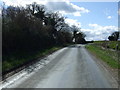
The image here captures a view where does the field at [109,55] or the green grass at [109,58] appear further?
the field at [109,55]

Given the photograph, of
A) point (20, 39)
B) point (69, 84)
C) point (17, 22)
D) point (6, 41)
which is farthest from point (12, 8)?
point (69, 84)

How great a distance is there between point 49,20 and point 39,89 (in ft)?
215

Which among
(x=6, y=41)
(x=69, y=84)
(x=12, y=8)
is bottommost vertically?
(x=69, y=84)

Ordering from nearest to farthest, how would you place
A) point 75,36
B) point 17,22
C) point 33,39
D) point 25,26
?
point 17,22 < point 25,26 < point 33,39 < point 75,36

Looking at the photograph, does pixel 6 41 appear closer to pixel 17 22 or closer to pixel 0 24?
pixel 0 24

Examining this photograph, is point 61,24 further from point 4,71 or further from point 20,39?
point 4,71

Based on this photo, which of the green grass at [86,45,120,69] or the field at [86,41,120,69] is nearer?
the green grass at [86,45,120,69]

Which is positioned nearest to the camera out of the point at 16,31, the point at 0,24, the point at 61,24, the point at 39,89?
the point at 39,89

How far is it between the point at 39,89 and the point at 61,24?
246 ft

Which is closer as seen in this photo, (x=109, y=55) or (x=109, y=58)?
(x=109, y=58)

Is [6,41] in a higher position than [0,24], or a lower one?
lower

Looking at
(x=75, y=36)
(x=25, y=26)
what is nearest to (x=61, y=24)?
(x=75, y=36)

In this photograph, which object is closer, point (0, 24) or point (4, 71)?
point (4, 71)

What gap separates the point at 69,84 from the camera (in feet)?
34.0
